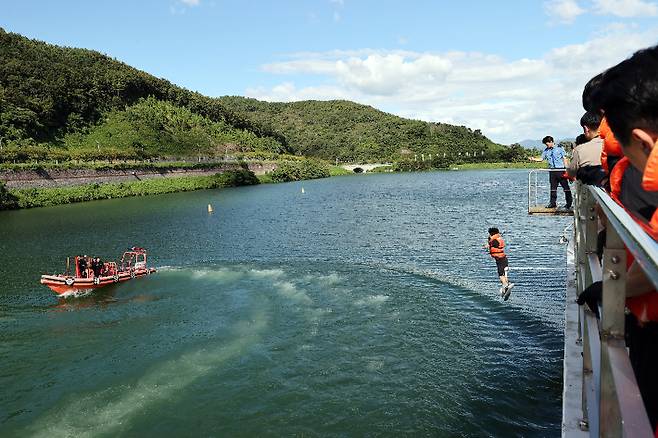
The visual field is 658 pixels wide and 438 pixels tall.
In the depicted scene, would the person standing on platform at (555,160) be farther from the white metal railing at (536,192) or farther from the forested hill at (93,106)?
the forested hill at (93,106)

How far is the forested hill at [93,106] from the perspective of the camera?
104 meters

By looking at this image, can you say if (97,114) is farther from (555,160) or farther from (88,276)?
(555,160)

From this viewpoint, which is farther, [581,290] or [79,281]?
[79,281]

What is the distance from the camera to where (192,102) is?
157 m

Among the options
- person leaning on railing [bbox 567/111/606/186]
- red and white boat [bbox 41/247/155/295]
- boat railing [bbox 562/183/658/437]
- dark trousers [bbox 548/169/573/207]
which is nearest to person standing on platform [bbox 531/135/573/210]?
dark trousers [bbox 548/169/573/207]

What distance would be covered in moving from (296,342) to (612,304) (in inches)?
607

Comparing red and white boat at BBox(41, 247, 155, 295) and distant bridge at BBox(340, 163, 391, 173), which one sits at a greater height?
distant bridge at BBox(340, 163, 391, 173)

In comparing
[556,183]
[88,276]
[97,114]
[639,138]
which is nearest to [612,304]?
[639,138]

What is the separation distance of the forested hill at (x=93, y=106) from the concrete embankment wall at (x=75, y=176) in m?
16.0

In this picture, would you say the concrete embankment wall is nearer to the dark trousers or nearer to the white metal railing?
the white metal railing

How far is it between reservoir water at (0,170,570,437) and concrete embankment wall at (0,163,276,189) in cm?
4126

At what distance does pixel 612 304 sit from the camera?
2832 mm

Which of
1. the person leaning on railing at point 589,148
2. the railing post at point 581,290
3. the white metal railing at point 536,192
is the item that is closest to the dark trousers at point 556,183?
the white metal railing at point 536,192

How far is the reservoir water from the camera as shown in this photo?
511 inches
